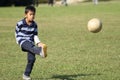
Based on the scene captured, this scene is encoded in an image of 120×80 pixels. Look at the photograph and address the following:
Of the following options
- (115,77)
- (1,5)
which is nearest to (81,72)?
(115,77)

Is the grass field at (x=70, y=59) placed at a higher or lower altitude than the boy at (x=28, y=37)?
lower

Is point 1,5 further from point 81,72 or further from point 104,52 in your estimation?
point 81,72

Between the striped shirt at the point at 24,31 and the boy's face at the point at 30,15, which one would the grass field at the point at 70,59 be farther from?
the boy's face at the point at 30,15

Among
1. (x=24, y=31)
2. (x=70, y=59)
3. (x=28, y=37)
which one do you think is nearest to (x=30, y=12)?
(x=24, y=31)

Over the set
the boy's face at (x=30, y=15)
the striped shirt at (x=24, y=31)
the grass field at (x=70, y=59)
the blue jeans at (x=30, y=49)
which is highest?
the boy's face at (x=30, y=15)

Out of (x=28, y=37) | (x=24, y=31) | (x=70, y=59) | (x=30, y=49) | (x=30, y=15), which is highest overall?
(x=30, y=15)

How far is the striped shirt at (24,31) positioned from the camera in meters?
10.5

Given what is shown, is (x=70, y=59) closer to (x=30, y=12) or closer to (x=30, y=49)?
(x=30, y=49)

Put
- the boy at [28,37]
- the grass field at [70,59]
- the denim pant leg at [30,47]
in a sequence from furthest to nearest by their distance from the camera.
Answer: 1. the grass field at [70,59]
2. the boy at [28,37]
3. the denim pant leg at [30,47]

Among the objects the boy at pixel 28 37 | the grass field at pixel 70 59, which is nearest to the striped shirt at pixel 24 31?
the boy at pixel 28 37

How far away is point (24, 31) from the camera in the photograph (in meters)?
10.5

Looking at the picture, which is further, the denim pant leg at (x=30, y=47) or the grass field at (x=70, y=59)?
the grass field at (x=70, y=59)

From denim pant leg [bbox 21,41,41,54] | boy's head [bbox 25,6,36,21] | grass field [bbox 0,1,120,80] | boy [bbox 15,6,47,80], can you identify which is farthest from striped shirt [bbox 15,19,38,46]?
grass field [bbox 0,1,120,80]

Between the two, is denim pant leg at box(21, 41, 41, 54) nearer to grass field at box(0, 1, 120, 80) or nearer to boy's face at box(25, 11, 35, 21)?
boy's face at box(25, 11, 35, 21)
